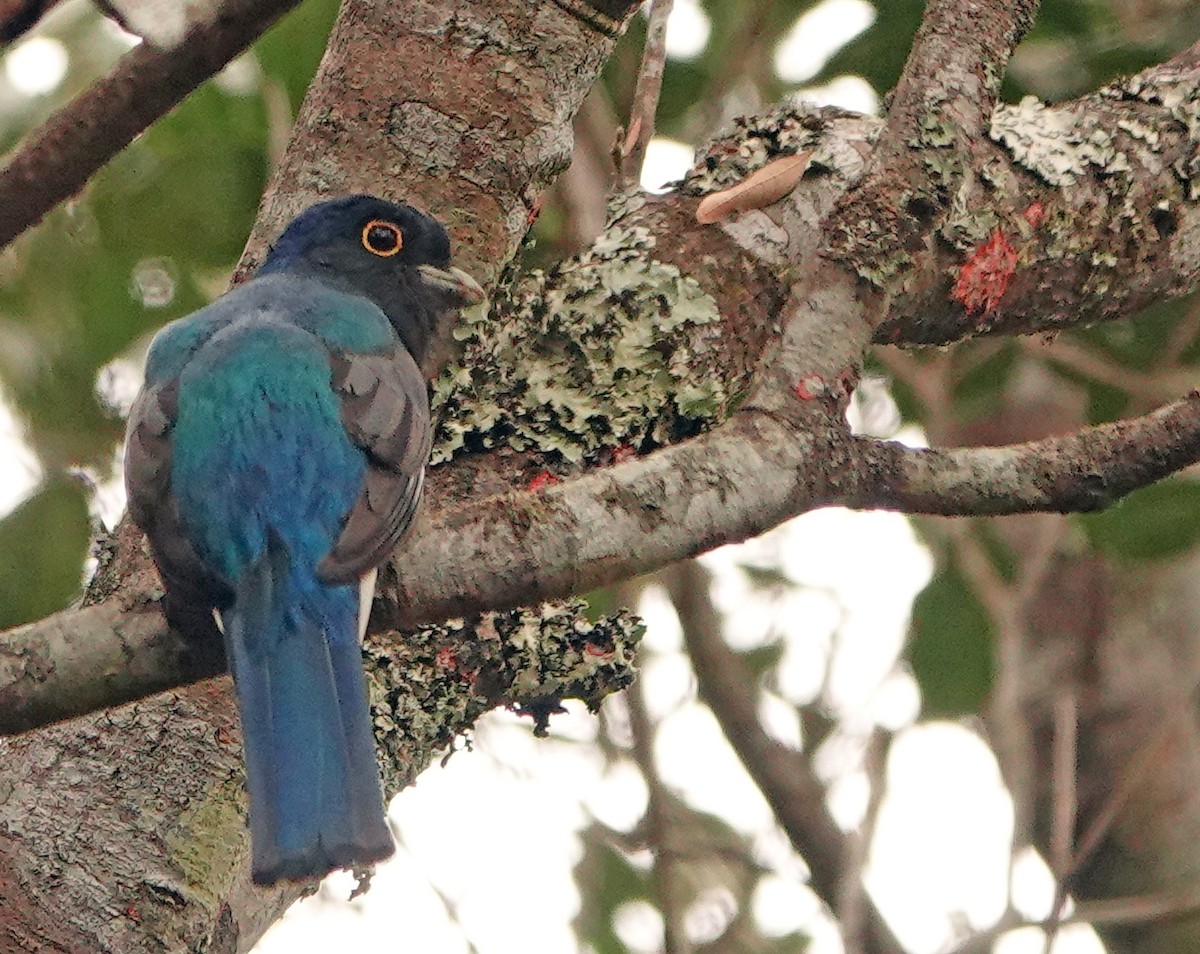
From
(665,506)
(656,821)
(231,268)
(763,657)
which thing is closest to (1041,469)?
(665,506)

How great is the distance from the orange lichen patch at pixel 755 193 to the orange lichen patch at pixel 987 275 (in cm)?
38

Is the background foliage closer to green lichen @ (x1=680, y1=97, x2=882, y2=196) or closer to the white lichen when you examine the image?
the white lichen

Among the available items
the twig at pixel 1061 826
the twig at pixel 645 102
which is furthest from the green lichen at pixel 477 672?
the twig at pixel 1061 826

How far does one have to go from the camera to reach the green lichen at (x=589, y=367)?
3.11 meters

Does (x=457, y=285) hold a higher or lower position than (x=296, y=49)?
lower

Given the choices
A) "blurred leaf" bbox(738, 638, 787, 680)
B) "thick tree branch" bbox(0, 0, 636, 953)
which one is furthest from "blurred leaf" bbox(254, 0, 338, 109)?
"blurred leaf" bbox(738, 638, 787, 680)

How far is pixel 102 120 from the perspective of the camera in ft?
5.71

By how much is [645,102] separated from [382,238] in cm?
57

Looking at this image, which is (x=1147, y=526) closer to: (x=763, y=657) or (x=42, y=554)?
(x=763, y=657)

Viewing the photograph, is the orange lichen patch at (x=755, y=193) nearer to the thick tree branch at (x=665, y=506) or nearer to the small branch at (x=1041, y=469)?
the thick tree branch at (x=665, y=506)

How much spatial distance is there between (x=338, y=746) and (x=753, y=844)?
3665mm

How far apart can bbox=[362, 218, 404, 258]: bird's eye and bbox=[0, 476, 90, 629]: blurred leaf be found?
93 centimetres

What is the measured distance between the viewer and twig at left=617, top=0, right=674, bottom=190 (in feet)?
11.2

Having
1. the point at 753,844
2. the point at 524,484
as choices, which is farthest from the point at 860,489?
the point at 753,844
